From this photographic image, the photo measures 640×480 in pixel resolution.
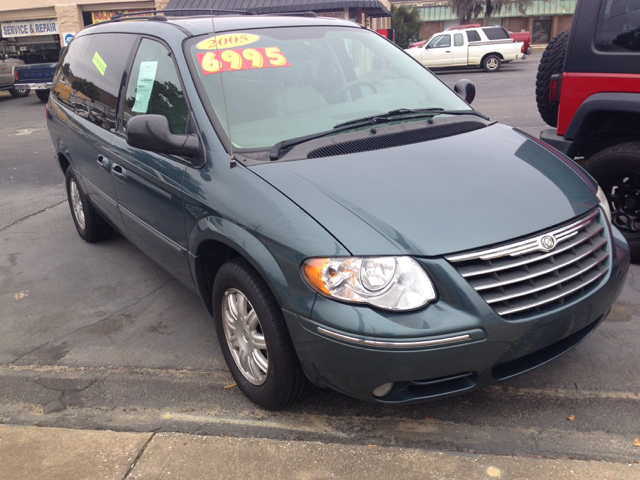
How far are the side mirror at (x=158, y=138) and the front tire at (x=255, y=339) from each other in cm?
65

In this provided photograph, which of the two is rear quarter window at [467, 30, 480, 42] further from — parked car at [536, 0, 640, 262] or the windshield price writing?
the windshield price writing

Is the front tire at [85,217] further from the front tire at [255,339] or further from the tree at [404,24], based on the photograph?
the tree at [404,24]

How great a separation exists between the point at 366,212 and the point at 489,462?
117cm

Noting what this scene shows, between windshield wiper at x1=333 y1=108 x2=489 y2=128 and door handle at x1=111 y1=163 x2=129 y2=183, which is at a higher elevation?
windshield wiper at x1=333 y1=108 x2=489 y2=128

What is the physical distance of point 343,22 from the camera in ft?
13.5

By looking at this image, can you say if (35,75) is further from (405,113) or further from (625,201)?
(625,201)

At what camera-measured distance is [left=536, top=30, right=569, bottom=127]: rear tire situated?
4941 millimetres

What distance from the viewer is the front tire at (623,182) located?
4094mm

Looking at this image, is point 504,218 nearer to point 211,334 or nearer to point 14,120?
point 211,334

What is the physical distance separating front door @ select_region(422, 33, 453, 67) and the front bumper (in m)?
23.0

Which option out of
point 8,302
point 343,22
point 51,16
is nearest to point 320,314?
point 343,22

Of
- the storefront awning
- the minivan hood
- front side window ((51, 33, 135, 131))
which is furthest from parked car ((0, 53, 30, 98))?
the minivan hood

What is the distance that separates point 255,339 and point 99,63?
2.78 m

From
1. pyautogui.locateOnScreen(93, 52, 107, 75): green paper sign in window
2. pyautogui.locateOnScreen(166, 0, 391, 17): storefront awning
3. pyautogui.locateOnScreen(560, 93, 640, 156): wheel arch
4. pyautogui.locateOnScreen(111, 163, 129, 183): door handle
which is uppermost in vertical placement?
pyautogui.locateOnScreen(166, 0, 391, 17): storefront awning
